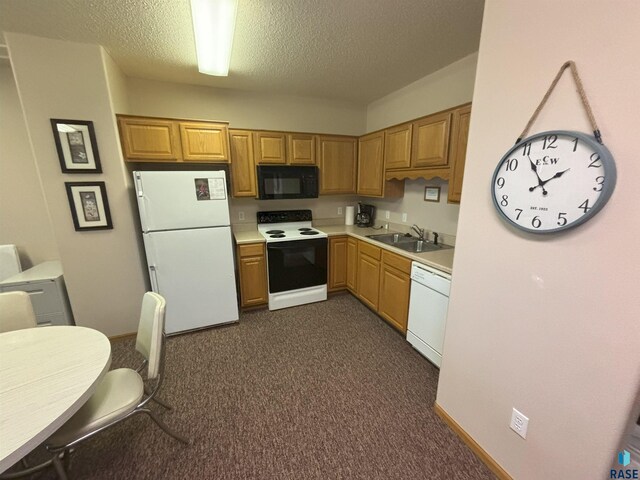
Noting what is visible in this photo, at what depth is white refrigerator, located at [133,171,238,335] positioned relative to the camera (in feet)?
7.49

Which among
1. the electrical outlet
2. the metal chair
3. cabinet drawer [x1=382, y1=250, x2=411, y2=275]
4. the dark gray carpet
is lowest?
the dark gray carpet

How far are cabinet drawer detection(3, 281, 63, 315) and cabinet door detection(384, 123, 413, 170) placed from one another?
11.6ft

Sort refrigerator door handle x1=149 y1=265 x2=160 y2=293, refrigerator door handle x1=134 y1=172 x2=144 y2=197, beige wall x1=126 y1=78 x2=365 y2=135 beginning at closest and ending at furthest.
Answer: refrigerator door handle x1=134 y1=172 x2=144 y2=197 → refrigerator door handle x1=149 y1=265 x2=160 y2=293 → beige wall x1=126 y1=78 x2=365 y2=135

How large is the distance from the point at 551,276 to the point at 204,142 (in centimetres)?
288

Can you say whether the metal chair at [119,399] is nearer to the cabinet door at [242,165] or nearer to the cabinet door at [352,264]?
the cabinet door at [242,165]

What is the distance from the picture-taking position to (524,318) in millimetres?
1182

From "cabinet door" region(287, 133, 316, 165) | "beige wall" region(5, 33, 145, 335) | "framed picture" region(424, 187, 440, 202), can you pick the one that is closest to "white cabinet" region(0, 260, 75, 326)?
"beige wall" region(5, 33, 145, 335)

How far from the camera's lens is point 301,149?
3.13 metres

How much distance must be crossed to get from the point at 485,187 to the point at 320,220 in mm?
2607

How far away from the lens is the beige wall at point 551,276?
0.86m

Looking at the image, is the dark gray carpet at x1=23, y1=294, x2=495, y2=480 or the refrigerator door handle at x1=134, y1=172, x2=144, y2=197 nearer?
the dark gray carpet at x1=23, y1=294, x2=495, y2=480

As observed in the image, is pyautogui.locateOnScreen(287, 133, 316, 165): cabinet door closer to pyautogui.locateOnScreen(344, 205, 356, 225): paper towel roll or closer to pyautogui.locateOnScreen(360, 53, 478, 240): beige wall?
pyautogui.locateOnScreen(344, 205, 356, 225): paper towel roll

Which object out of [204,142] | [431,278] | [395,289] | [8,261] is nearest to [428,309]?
[431,278]

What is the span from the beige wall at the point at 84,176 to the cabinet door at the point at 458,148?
2911 mm
